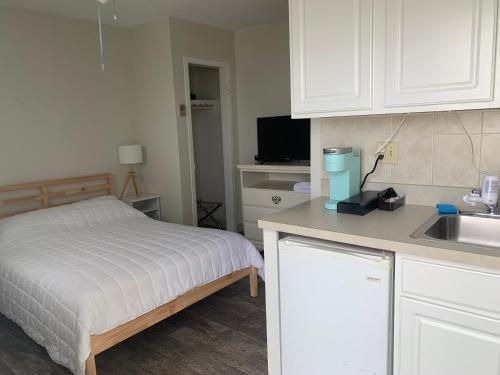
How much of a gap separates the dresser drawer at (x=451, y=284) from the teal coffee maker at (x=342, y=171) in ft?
1.87

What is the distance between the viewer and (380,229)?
1549 mm

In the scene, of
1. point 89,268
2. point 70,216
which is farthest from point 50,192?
point 89,268

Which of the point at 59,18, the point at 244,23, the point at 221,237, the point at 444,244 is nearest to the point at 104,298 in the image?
the point at 221,237

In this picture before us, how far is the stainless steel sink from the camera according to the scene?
5.34 ft

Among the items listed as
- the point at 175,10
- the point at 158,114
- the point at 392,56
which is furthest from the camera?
the point at 158,114

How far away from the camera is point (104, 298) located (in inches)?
78.5

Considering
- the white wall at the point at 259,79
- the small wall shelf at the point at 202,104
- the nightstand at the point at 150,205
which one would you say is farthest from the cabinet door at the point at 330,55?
the small wall shelf at the point at 202,104

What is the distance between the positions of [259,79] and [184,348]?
3153 millimetres

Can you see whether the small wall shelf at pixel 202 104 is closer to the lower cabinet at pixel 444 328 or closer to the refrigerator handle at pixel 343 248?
the refrigerator handle at pixel 343 248

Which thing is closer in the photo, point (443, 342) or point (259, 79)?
point (443, 342)

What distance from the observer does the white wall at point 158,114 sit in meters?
3.95

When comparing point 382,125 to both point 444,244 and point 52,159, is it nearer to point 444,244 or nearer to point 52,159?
point 444,244

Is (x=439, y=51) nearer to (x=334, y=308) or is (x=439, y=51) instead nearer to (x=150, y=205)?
(x=334, y=308)

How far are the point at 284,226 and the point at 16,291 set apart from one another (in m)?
1.80
